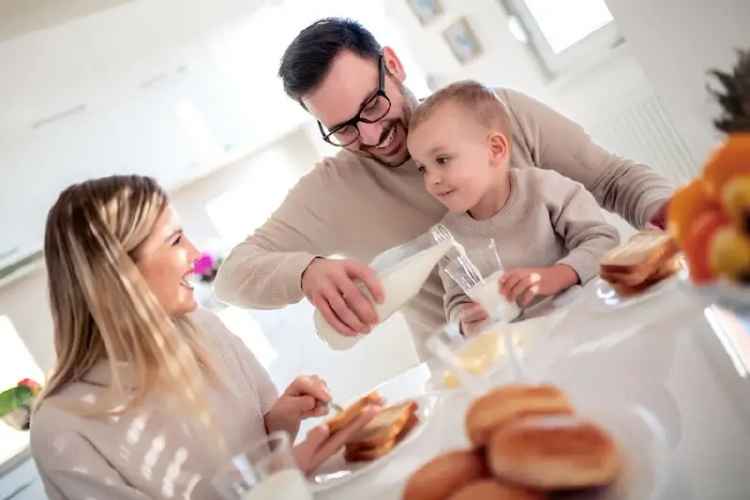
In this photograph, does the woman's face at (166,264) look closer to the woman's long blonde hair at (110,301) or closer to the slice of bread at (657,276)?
the woman's long blonde hair at (110,301)

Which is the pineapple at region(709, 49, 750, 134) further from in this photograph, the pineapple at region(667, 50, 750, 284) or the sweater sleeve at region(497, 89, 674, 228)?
the sweater sleeve at region(497, 89, 674, 228)

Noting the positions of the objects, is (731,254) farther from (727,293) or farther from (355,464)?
(355,464)

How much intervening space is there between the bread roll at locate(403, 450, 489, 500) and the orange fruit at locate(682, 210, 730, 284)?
20cm

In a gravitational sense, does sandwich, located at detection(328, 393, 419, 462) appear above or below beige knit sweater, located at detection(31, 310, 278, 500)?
below

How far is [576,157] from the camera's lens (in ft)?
4.47

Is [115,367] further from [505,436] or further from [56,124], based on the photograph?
[56,124]

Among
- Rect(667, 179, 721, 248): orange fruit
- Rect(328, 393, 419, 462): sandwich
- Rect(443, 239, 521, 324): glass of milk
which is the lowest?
Rect(328, 393, 419, 462): sandwich

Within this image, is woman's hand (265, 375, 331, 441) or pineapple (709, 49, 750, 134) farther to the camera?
woman's hand (265, 375, 331, 441)

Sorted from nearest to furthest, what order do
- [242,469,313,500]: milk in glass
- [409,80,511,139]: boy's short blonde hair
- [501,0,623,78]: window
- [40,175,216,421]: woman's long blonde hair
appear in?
[242,469,313,500]: milk in glass → [40,175,216,421]: woman's long blonde hair → [409,80,511,139]: boy's short blonde hair → [501,0,623,78]: window

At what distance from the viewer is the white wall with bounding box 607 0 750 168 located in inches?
40.8

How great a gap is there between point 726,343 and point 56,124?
2816 mm

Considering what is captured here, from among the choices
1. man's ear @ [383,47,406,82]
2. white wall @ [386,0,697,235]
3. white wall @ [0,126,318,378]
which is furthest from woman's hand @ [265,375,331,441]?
white wall @ [0,126,318,378]

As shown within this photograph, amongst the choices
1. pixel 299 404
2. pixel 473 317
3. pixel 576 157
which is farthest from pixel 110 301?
pixel 576 157

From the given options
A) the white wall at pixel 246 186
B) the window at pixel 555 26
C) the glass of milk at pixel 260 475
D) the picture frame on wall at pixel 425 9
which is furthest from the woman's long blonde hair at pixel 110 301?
the white wall at pixel 246 186
